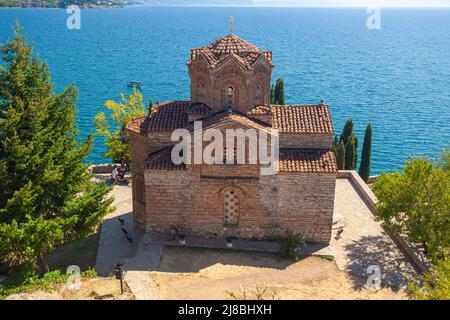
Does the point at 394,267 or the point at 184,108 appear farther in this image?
the point at 184,108

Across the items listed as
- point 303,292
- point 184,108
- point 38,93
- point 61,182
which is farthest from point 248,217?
point 38,93

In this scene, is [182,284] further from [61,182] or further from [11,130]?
[11,130]

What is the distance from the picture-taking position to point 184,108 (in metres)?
25.8

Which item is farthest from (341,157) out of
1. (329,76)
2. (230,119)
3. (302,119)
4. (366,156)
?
(329,76)

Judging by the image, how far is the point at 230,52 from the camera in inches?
973

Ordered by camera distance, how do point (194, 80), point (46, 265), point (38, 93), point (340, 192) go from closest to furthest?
1. point (38, 93)
2. point (46, 265)
3. point (194, 80)
4. point (340, 192)

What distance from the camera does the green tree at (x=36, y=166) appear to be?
19.5 meters

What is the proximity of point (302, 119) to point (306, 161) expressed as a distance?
2.68 metres

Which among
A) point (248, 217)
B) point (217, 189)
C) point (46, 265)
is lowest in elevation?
point (46, 265)

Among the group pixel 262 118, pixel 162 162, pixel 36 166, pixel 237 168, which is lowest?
pixel 237 168

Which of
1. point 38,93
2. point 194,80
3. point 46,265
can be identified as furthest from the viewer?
point 194,80

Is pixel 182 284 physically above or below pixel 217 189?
below

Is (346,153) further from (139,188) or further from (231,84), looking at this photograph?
(139,188)

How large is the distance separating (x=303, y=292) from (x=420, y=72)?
296 ft
